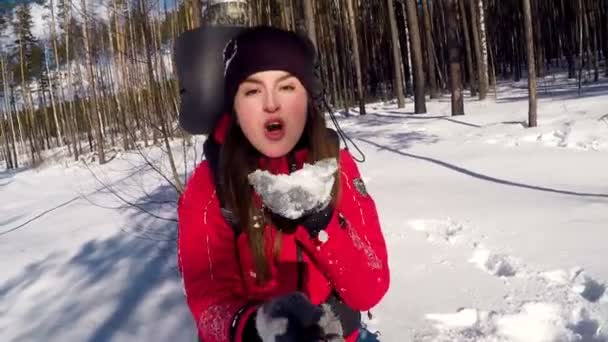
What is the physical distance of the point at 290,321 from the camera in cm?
92

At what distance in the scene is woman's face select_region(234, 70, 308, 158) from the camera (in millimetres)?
1230

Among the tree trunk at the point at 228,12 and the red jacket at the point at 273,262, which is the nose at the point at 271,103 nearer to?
the red jacket at the point at 273,262

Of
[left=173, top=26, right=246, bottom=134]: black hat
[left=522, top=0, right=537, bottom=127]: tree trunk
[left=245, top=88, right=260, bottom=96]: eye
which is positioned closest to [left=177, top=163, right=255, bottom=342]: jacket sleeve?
[left=245, top=88, right=260, bottom=96]: eye

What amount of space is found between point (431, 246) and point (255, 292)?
9.95 feet

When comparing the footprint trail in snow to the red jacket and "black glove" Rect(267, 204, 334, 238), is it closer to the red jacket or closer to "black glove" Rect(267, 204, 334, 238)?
the red jacket

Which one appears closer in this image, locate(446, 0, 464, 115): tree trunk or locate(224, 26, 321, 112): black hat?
locate(224, 26, 321, 112): black hat

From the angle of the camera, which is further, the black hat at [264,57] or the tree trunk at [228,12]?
the tree trunk at [228,12]

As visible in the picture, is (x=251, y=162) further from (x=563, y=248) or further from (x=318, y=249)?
(x=563, y=248)

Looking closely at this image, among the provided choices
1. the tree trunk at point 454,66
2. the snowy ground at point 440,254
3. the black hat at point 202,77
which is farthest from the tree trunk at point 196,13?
the tree trunk at point 454,66

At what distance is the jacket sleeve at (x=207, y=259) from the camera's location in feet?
3.57

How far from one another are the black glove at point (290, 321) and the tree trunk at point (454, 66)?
1206cm

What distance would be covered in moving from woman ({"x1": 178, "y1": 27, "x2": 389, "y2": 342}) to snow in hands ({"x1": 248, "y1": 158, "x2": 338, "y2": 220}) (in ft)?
0.12

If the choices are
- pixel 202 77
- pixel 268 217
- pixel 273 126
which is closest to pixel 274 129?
pixel 273 126

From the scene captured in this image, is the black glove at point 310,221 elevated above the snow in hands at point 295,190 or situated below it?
below
